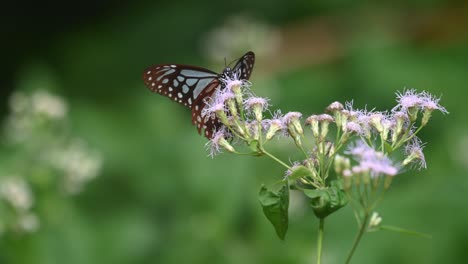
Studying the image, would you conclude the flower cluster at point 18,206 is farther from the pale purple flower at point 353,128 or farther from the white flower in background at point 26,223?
the pale purple flower at point 353,128

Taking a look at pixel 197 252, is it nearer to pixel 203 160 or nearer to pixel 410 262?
pixel 203 160

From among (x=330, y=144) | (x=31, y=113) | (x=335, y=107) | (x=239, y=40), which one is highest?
(x=239, y=40)

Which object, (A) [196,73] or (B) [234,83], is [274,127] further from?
(A) [196,73]

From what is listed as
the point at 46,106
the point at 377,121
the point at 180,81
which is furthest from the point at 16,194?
the point at 377,121

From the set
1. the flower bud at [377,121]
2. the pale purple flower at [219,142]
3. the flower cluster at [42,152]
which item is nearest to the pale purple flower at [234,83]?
the pale purple flower at [219,142]

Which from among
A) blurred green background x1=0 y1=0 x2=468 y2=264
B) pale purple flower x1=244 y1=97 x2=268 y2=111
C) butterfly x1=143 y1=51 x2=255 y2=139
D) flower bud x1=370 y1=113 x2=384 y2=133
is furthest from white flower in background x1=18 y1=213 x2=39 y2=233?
flower bud x1=370 y1=113 x2=384 y2=133

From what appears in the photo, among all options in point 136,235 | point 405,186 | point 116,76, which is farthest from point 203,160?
point 116,76

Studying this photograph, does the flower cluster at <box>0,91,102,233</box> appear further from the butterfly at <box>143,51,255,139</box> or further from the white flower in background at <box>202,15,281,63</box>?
the butterfly at <box>143,51,255,139</box>
